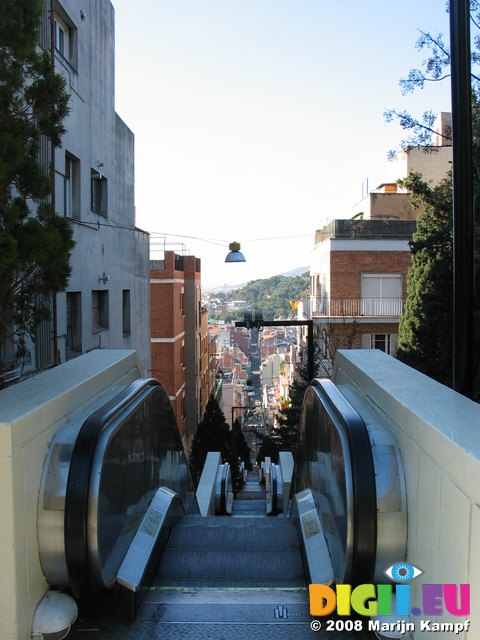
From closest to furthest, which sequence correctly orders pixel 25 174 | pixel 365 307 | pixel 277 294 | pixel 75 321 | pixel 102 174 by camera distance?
pixel 25 174 < pixel 75 321 < pixel 102 174 < pixel 365 307 < pixel 277 294

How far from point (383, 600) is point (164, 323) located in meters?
27.8

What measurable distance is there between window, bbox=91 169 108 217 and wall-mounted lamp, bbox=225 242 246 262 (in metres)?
3.26

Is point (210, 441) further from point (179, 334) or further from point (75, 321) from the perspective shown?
point (75, 321)

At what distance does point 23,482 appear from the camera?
3.02 metres

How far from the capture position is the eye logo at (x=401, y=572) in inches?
120

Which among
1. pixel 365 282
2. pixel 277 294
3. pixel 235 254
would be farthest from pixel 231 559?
pixel 277 294

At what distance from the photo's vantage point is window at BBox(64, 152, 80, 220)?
12602 mm

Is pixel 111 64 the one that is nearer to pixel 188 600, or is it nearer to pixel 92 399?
pixel 92 399

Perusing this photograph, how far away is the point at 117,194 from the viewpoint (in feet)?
54.6

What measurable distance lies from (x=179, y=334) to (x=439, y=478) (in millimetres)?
30426

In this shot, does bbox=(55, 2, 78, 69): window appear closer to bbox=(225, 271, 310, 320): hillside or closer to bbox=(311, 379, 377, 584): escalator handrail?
bbox=(311, 379, 377, 584): escalator handrail

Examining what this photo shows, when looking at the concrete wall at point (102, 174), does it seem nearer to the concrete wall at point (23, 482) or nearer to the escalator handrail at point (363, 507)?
the concrete wall at point (23, 482)

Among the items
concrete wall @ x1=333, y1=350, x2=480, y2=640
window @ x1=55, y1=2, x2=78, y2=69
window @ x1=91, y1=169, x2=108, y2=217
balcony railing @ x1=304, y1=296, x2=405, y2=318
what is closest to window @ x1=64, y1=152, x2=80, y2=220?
window @ x1=91, y1=169, x2=108, y2=217

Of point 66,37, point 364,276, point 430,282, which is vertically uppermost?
point 66,37
